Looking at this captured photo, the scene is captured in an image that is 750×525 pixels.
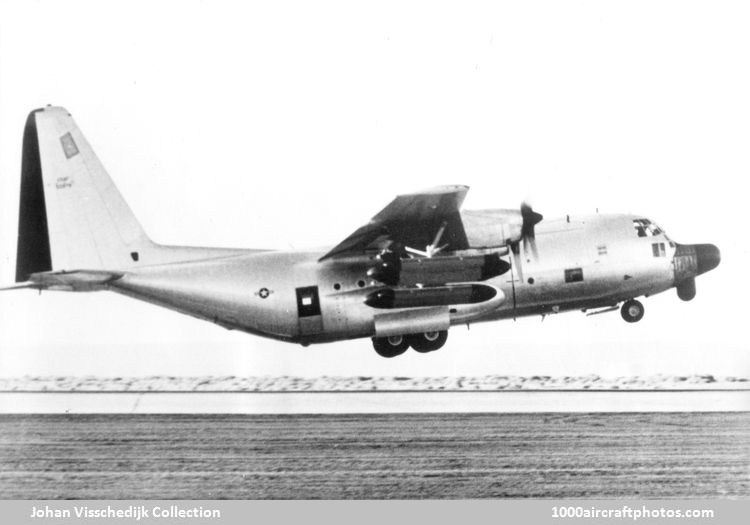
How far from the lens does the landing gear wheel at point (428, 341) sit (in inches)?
789

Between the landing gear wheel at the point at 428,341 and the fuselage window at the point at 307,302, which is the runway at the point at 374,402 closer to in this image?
the landing gear wheel at the point at 428,341

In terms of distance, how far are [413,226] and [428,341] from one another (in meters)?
2.46

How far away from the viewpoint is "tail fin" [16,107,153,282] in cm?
1848

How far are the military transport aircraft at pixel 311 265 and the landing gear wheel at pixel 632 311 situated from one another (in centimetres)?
128

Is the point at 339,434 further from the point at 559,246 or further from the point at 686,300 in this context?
the point at 686,300

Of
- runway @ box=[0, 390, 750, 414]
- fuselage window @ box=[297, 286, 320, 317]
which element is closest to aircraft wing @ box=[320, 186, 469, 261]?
fuselage window @ box=[297, 286, 320, 317]

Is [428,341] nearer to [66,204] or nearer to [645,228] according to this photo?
[645,228]

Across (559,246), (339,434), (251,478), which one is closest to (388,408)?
(339,434)

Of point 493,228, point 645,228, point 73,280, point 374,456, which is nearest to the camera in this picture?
point 374,456

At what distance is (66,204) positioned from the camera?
1864 centimetres

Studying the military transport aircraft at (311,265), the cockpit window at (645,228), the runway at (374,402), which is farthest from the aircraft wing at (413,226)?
the cockpit window at (645,228)

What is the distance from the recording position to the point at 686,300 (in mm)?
20953

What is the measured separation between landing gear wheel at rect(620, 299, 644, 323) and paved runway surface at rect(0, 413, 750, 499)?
7.44 ft

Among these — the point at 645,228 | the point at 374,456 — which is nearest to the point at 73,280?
the point at 374,456
